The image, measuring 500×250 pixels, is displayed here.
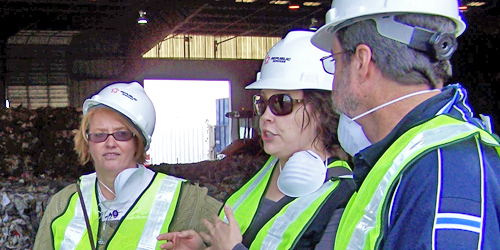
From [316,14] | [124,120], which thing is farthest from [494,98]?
[124,120]

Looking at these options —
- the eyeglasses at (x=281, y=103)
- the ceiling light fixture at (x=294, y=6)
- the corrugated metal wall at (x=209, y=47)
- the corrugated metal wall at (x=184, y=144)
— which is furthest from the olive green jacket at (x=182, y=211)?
the corrugated metal wall at (x=209, y=47)

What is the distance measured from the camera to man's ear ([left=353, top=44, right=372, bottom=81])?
4.53 feet

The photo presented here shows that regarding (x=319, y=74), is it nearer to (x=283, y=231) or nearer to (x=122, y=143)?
(x=283, y=231)

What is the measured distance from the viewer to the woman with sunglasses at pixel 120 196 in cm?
248

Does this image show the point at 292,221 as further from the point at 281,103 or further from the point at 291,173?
the point at 281,103

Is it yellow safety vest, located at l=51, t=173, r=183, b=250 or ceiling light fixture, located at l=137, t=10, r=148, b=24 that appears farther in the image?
ceiling light fixture, located at l=137, t=10, r=148, b=24

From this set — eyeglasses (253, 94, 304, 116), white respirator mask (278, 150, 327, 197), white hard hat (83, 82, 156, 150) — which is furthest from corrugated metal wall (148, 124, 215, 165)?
white respirator mask (278, 150, 327, 197)

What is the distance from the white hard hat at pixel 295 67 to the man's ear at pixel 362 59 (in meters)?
0.74

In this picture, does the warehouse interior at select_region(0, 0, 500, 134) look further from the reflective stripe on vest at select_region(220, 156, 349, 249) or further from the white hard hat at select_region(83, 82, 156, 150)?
the reflective stripe on vest at select_region(220, 156, 349, 249)

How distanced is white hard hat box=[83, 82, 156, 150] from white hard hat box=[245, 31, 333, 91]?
2.29 ft

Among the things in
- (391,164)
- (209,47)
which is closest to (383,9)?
(391,164)

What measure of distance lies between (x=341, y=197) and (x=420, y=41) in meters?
0.68

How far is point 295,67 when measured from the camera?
2221 millimetres

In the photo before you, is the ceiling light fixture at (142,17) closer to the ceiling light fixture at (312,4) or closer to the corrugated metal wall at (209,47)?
the ceiling light fixture at (312,4)
